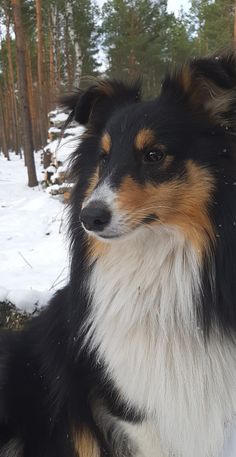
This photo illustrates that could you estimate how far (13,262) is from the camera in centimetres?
724

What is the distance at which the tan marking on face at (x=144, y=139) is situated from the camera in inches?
93.4

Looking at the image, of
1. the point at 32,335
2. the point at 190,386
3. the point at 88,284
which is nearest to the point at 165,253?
the point at 88,284

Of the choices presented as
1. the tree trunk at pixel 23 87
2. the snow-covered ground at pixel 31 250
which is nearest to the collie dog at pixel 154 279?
the snow-covered ground at pixel 31 250

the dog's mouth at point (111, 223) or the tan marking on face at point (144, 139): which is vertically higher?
the tan marking on face at point (144, 139)

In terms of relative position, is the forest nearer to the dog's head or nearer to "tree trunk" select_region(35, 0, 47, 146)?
"tree trunk" select_region(35, 0, 47, 146)

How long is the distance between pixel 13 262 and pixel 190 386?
5259 millimetres

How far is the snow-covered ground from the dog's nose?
3.43ft

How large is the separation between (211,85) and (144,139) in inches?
17.2

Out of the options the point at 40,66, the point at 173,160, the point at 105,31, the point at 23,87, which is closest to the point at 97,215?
the point at 173,160

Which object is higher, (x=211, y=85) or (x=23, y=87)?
(x=211, y=85)

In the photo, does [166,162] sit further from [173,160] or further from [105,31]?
[105,31]

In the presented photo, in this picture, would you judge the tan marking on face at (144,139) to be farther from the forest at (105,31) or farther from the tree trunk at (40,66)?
the tree trunk at (40,66)

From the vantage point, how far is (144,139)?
2387 millimetres

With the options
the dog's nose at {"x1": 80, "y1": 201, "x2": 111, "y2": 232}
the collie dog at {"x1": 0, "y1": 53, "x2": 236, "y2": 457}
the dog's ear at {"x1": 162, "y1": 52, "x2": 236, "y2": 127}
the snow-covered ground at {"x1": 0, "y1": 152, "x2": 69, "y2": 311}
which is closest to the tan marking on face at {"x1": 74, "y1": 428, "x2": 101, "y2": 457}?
the collie dog at {"x1": 0, "y1": 53, "x2": 236, "y2": 457}
